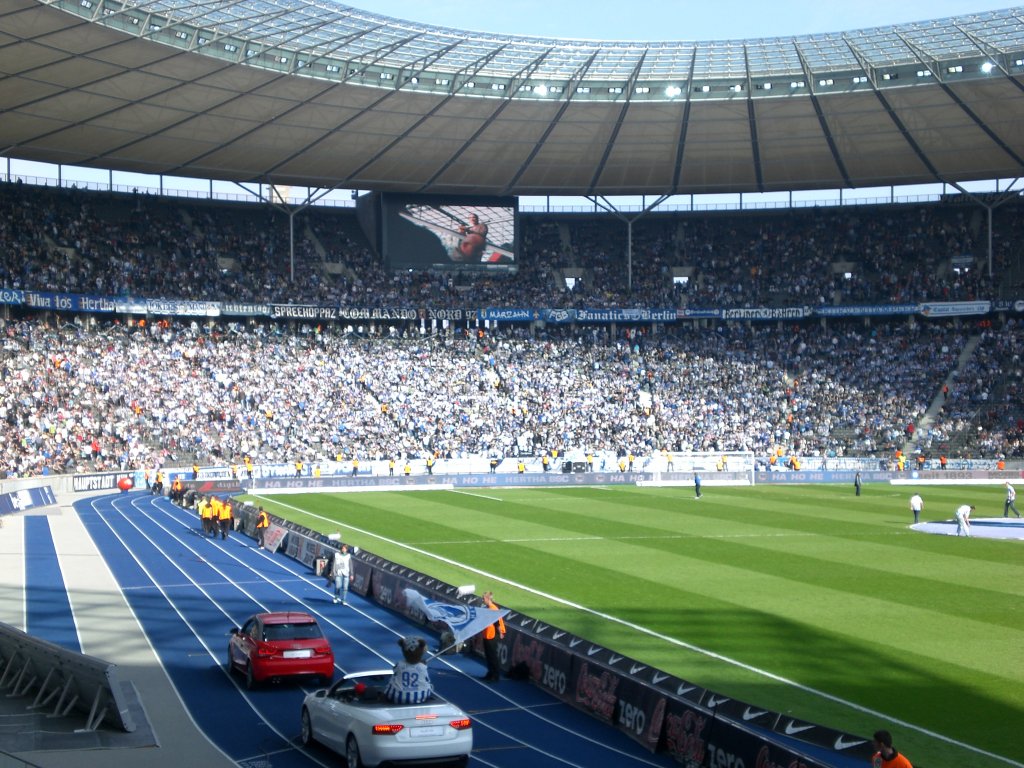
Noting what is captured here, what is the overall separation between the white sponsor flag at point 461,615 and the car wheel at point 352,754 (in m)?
3.04

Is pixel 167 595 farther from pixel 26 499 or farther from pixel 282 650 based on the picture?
pixel 26 499

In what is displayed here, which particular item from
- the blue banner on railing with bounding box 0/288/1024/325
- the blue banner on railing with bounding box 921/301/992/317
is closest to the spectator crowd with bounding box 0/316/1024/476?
the blue banner on railing with bounding box 0/288/1024/325

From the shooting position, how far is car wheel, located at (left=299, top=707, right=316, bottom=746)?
1468 centimetres

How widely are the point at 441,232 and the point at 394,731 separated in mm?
64795

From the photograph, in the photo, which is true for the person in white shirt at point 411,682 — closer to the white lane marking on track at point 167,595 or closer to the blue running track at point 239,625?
the blue running track at point 239,625

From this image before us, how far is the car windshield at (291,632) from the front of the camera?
17688 mm

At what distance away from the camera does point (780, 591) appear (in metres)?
26.4

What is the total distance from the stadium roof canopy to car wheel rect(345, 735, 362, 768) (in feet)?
116

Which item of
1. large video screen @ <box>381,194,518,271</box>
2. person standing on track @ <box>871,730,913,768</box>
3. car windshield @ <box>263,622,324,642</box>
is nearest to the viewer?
person standing on track @ <box>871,730,913,768</box>

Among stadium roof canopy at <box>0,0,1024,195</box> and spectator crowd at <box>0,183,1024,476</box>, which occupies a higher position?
stadium roof canopy at <box>0,0,1024,195</box>

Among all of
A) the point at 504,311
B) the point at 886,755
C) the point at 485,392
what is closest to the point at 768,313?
the point at 504,311

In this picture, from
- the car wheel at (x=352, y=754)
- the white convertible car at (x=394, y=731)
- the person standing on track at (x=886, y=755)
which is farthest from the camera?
the car wheel at (x=352, y=754)

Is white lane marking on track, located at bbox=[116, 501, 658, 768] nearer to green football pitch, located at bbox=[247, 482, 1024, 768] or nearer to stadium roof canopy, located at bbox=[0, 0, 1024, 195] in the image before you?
green football pitch, located at bbox=[247, 482, 1024, 768]

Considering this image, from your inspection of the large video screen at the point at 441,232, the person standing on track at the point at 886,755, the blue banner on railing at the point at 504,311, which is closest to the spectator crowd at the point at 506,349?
the blue banner on railing at the point at 504,311
